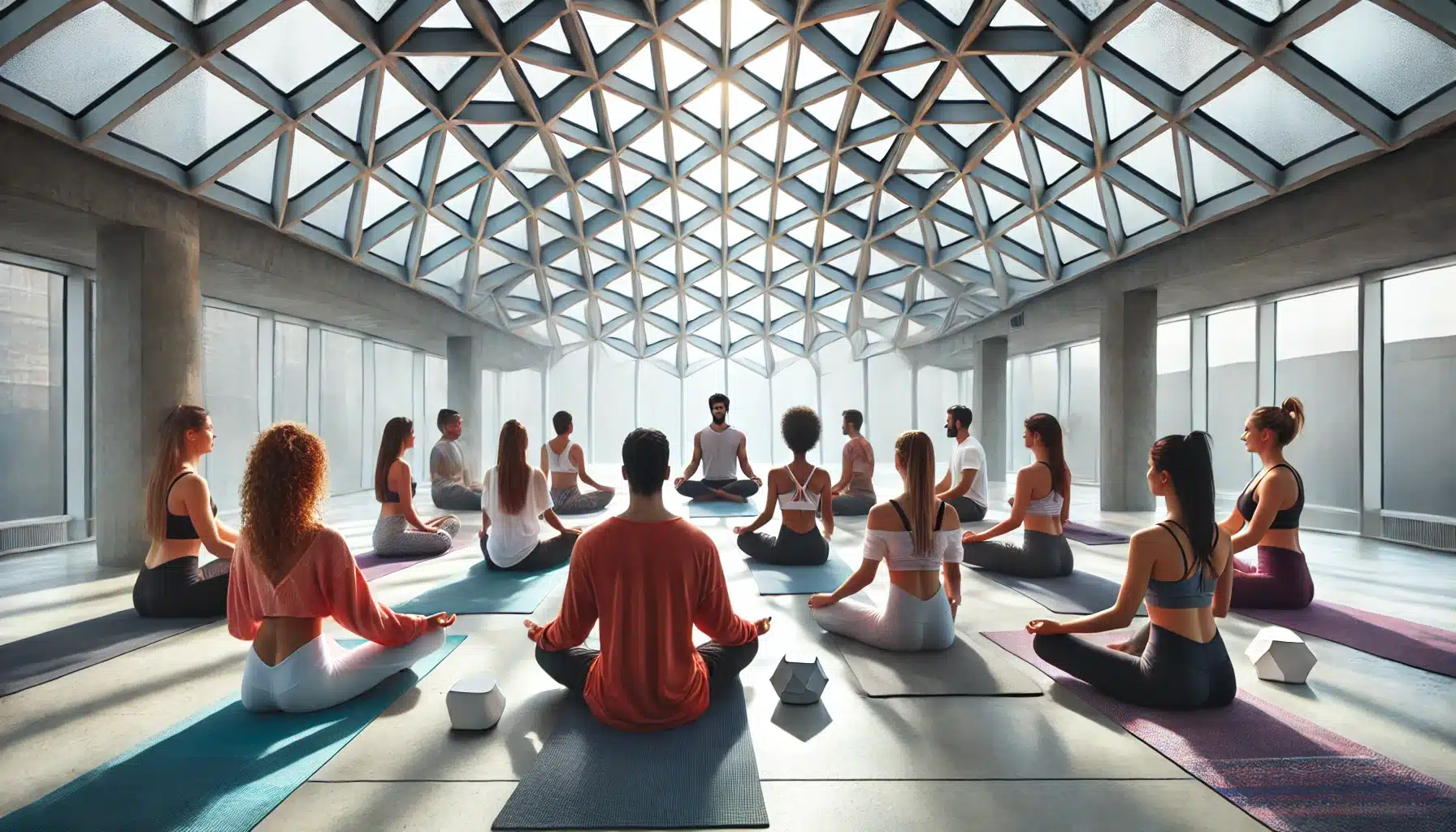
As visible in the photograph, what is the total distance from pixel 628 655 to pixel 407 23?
35.7 feet

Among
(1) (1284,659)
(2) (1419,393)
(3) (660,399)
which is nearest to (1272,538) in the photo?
(1) (1284,659)

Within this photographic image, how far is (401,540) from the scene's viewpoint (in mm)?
10430

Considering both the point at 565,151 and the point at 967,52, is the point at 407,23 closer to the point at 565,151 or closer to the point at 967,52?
the point at 565,151

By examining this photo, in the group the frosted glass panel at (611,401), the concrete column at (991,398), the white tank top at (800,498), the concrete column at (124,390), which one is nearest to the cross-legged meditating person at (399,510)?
the concrete column at (124,390)

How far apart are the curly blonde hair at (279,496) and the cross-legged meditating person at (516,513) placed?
4.20 m

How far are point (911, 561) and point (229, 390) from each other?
1810 centimetres

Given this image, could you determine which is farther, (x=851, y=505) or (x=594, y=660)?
(x=851, y=505)

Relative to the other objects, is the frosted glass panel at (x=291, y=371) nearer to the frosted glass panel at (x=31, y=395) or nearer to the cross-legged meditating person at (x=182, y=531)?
the frosted glass panel at (x=31, y=395)

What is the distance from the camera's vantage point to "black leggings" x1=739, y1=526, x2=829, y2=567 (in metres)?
9.65

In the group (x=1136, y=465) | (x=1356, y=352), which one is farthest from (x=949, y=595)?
(x=1356, y=352)

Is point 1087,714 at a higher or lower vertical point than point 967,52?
lower

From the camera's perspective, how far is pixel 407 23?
10305mm

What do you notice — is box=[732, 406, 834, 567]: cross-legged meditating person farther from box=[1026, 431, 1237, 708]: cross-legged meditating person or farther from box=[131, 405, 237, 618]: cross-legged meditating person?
box=[131, 405, 237, 618]: cross-legged meditating person

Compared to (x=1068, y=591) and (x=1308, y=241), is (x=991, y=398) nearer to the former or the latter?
(x=1308, y=241)
